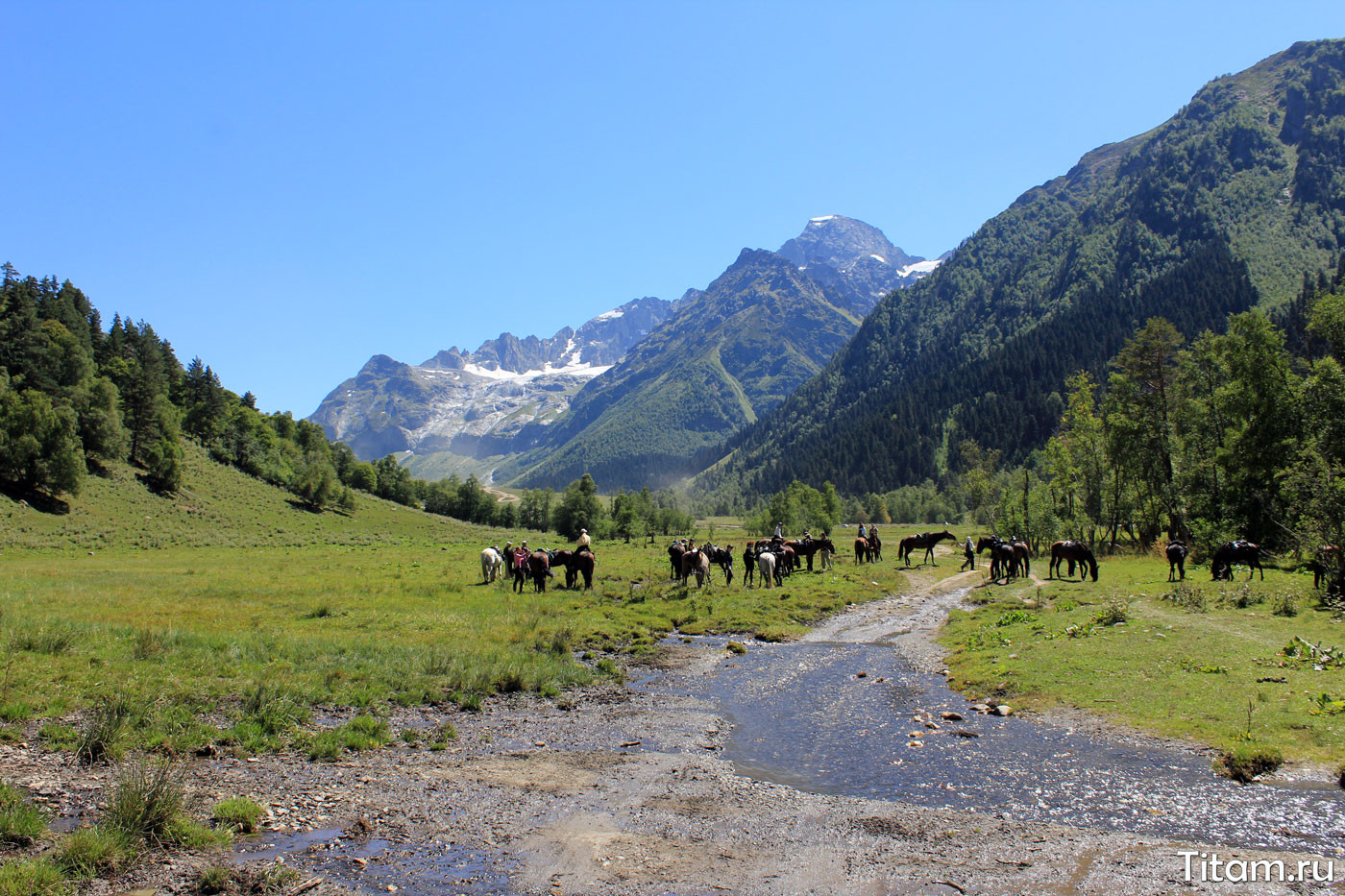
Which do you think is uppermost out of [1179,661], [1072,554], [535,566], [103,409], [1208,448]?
[103,409]

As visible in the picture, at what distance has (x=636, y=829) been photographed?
10.9 meters

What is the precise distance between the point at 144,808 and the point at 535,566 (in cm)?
2863

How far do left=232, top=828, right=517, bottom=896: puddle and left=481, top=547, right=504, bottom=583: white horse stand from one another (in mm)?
31711

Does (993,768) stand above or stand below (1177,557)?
below

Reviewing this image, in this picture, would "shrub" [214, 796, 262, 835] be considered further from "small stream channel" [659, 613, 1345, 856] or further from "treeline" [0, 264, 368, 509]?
"treeline" [0, 264, 368, 509]

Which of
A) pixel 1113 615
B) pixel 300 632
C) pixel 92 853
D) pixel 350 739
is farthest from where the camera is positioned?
pixel 1113 615

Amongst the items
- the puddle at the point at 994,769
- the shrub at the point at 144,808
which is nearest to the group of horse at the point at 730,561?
the puddle at the point at 994,769

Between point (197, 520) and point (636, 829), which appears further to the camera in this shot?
point (197, 520)

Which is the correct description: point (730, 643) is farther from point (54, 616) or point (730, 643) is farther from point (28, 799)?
point (54, 616)

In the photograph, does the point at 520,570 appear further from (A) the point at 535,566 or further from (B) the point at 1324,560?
(B) the point at 1324,560

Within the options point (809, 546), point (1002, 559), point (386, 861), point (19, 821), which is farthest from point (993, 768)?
point (809, 546)

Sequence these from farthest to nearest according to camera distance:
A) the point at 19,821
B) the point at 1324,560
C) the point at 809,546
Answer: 1. the point at 809,546
2. the point at 1324,560
3. the point at 19,821

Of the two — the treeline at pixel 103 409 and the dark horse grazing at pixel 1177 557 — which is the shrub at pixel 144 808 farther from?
the treeline at pixel 103 409

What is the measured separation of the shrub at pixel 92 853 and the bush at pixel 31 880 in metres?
0.23
